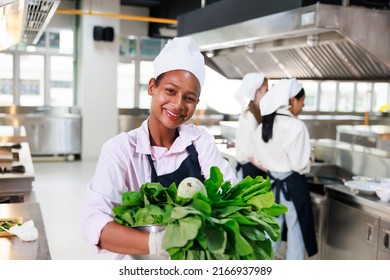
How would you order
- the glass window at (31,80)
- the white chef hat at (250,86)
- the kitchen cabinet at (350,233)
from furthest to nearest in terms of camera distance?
the glass window at (31,80), the white chef hat at (250,86), the kitchen cabinet at (350,233)

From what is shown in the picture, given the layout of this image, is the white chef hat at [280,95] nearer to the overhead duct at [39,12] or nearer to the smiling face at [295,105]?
the smiling face at [295,105]

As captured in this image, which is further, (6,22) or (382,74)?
(382,74)

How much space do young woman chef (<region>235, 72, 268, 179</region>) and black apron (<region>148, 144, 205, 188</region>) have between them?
2311 mm

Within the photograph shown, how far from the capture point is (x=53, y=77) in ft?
29.2

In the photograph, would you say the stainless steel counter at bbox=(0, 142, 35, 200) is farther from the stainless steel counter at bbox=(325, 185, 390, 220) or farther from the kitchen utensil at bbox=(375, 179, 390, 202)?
the kitchen utensil at bbox=(375, 179, 390, 202)

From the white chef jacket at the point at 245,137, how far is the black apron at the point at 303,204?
1.55ft

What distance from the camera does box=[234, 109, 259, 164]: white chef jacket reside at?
3.71m

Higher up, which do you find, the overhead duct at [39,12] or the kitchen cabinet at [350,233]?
the overhead duct at [39,12]

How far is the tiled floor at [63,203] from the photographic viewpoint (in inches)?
152

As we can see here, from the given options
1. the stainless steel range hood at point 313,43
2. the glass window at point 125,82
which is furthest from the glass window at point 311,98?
the stainless steel range hood at point 313,43

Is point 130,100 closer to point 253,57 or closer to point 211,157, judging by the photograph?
point 253,57

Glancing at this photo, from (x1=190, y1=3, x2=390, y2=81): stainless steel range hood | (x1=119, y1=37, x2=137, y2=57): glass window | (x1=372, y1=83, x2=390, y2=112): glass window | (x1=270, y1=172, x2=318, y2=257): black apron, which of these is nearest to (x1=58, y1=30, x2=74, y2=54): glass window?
(x1=119, y1=37, x2=137, y2=57): glass window
